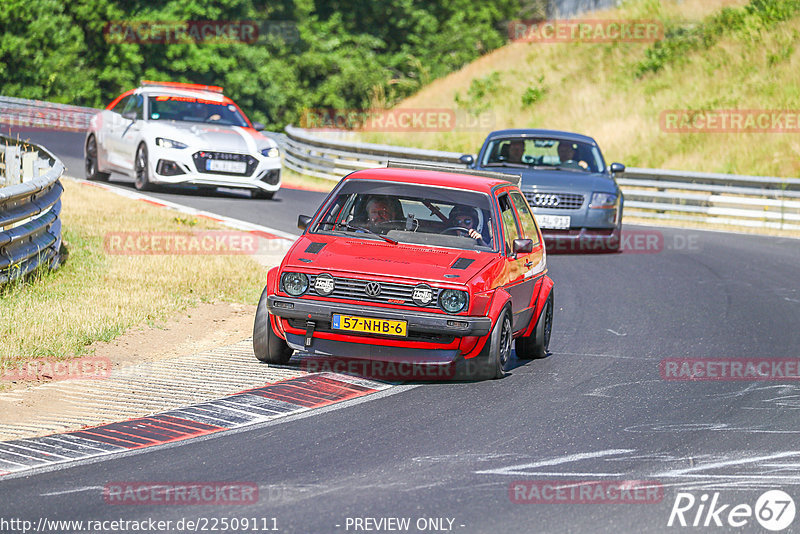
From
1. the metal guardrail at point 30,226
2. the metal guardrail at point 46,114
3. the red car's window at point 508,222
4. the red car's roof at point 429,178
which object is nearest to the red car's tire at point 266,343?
the red car's roof at point 429,178

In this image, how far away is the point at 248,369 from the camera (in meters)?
9.11

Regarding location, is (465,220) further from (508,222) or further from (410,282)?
(410,282)

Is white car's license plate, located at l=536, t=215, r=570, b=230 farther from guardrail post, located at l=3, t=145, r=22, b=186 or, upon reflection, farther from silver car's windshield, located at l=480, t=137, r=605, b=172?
guardrail post, located at l=3, t=145, r=22, b=186

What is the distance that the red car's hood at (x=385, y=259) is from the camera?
8664 mm

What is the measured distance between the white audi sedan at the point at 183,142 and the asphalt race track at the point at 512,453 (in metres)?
9.73

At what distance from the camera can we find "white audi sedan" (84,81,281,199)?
1961 centimetres

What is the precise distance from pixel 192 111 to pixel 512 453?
14819mm

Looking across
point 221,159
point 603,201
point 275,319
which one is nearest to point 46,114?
point 221,159

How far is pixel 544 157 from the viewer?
18125mm

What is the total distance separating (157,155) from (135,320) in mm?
9363

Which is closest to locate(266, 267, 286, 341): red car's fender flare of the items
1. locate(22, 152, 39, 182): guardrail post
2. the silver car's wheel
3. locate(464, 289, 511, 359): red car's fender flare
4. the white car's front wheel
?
locate(464, 289, 511, 359): red car's fender flare

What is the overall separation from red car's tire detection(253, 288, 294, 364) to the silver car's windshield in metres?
9.02

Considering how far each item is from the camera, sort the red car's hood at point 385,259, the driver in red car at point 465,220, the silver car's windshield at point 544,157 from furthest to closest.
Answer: the silver car's windshield at point 544,157 < the driver in red car at point 465,220 < the red car's hood at point 385,259

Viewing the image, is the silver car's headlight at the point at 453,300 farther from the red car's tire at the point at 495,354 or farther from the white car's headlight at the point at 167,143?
the white car's headlight at the point at 167,143
